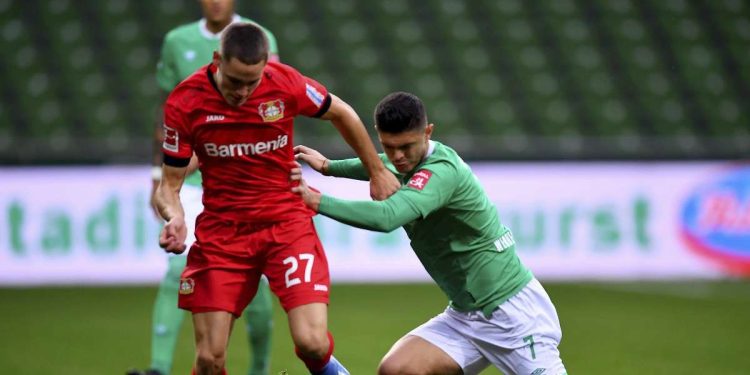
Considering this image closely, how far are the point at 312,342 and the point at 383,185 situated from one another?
706 mm

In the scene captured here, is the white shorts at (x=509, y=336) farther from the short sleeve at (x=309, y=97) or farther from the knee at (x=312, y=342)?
the short sleeve at (x=309, y=97)

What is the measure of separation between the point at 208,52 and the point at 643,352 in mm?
3444

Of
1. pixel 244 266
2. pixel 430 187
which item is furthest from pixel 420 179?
pixel 244 266

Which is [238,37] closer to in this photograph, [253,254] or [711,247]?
[253,254]

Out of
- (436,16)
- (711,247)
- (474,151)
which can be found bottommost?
(711,247)

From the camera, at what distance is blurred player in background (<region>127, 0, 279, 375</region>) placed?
5.88 metres

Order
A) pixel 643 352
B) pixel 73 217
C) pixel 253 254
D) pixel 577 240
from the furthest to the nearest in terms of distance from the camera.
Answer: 1. pixel 577 240
2. pixel 73 217
3. pixel 643 352
4. pixel 253 254

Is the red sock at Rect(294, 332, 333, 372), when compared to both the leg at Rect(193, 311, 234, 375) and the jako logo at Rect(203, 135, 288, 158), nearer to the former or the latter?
the leg at Rect(193, 311, 234, 375)

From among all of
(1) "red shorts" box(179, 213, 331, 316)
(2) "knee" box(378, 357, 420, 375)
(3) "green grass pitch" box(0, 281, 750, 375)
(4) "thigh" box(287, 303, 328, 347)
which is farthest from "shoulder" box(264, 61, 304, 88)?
(3) "green grass pitch" box(0, 281, 750, 375)

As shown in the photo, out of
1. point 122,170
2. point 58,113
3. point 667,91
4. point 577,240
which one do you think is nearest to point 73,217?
point 122,170

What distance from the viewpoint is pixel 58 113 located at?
13547 mm

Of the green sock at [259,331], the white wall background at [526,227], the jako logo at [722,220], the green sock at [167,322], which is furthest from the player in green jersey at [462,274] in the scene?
the jako logo at [722,220]

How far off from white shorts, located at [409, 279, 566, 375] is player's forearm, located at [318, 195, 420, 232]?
663 mm

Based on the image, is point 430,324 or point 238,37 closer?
point 238,37
